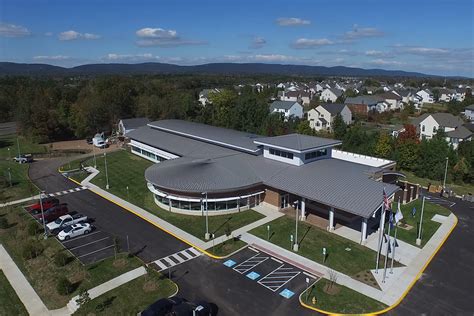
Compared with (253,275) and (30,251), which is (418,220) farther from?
(30,251)

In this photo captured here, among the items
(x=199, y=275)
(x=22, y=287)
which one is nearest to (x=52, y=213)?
(x=22, y=287)

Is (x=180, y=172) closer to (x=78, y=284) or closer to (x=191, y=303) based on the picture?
(x=78, y=284)

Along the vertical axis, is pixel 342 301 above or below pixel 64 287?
below

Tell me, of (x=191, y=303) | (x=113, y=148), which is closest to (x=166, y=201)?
(x=191, y=303)

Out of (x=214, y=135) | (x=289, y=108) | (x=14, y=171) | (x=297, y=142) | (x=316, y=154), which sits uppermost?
(x=297, y=142)

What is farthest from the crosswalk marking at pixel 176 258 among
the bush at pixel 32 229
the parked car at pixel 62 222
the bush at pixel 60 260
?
the bush at pixel 32 229

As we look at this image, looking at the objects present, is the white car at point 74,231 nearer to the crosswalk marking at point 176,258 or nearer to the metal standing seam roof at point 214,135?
the crosswalk marking at point 176,258

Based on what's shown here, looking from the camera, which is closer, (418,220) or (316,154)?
(418,220)

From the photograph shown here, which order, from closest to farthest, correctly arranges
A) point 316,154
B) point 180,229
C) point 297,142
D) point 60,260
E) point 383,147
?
point 60,260
point 180,229
point 297,142
point 316,154
point 383,147
